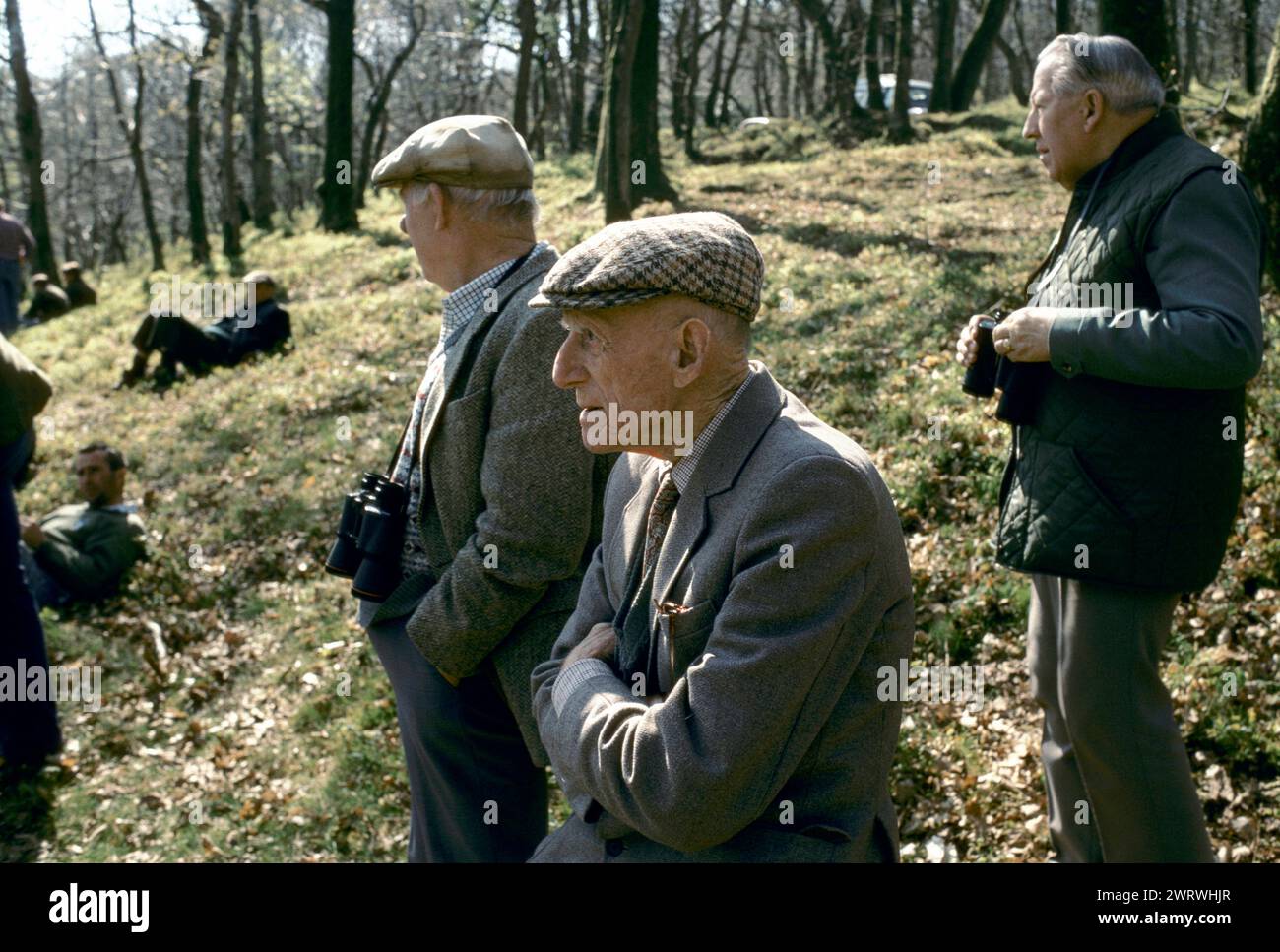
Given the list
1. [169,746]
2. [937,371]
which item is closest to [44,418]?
[169,746]

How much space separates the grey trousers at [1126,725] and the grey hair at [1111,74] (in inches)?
49.7

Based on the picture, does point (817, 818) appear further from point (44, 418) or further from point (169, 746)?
point (44, 418)

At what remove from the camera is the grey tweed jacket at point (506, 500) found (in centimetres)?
309

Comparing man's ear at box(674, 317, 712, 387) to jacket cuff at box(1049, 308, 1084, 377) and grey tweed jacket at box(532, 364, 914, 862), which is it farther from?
jacket cuff at box(1049, 308, 1084, 377)

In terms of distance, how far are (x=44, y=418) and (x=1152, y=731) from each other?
13.3m

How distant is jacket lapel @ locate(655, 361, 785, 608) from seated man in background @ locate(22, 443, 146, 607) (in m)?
6.74

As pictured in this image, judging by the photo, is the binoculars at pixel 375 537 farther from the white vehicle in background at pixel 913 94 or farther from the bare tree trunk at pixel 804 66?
the bare tree trunk at pixel 804 66

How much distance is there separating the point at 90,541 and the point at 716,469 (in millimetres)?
7183

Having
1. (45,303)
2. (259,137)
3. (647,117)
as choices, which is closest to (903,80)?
(647,117)

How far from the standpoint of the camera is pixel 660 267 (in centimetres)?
211

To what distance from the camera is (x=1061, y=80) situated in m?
3.15

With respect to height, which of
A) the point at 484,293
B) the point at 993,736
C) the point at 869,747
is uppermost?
the point at 484,293

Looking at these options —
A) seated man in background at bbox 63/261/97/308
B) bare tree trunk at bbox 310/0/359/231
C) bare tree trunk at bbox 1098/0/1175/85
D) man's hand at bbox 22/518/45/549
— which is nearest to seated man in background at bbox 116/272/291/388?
man's hand at bbox 22/518/45/549

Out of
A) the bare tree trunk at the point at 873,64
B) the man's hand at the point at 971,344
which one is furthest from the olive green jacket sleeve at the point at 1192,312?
the bare tree trunk at the point at 873,64
